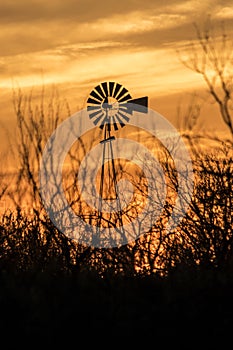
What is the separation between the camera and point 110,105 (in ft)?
80.3

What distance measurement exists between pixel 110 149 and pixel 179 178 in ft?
7.46

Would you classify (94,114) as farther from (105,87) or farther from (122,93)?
(122,93)

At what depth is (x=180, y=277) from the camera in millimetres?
11945

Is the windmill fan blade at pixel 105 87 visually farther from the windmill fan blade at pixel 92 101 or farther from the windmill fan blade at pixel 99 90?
the windmill fan blade at pixel 92 101

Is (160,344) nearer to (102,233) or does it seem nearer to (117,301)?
(117,301)

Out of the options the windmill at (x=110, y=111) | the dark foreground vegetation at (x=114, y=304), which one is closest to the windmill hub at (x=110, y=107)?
the windmill at (x=110, y=111)

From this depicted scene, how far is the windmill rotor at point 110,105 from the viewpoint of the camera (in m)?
23.8

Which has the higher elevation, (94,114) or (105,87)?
(105,87)

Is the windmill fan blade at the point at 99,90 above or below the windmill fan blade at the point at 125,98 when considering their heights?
above

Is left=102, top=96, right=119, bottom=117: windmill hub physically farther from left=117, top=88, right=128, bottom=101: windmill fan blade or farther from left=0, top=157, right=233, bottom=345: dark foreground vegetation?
left=0, top=157, right=233, bottom=345: dark foreground vegetation

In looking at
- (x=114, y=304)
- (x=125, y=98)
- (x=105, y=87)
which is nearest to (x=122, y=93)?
(x=125, y=98)

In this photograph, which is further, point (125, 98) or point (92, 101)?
point (92, 101)

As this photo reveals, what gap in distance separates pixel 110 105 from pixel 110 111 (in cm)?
24

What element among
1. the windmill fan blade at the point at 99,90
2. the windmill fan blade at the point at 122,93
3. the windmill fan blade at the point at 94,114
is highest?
the windmill fan blade at the point at 99,90
